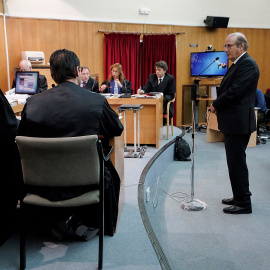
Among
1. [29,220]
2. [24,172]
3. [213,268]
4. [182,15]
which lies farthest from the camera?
[182,15]

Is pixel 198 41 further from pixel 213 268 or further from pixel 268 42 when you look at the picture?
pixel 213 268

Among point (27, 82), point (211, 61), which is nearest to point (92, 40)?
point (211, 61)

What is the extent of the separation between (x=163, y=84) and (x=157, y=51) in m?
2.41

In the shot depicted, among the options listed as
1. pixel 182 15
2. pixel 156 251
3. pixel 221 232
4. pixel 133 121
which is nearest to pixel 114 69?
pixel 133 121

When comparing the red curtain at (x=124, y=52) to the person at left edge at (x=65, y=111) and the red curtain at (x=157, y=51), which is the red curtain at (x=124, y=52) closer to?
the red curtain at (x=157, y=51)

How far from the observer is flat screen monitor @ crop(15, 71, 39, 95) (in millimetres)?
4680

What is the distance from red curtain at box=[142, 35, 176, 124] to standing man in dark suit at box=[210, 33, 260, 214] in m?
5.25

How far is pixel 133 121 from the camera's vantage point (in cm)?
527

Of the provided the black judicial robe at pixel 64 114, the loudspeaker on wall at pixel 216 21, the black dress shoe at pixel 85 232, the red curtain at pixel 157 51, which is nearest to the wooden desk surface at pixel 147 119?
the black dress shoe at pixel 85 232

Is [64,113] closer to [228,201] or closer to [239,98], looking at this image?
[239,98]

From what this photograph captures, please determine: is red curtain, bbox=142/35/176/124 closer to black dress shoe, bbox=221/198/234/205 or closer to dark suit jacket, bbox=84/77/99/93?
dark suit jacket, bbox=84/77/99/93

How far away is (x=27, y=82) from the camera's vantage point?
15.4 feet

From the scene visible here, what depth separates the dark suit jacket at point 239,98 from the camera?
2930mm

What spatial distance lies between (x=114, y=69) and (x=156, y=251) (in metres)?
4.46
